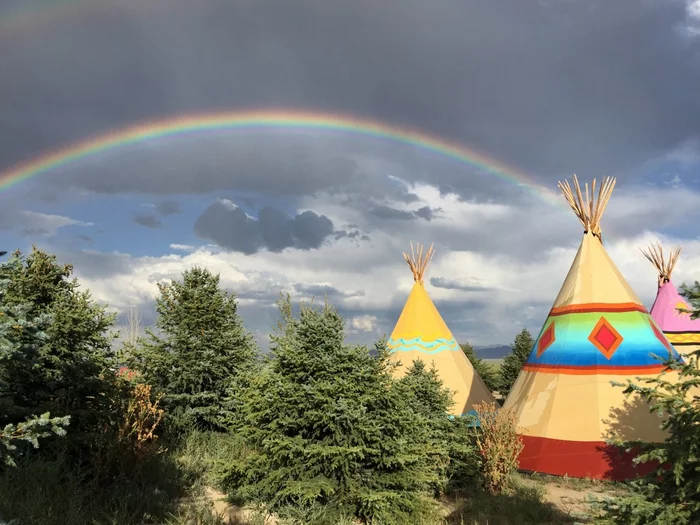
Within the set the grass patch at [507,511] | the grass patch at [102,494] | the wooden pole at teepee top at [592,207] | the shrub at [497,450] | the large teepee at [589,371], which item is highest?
the wooden pole at teepee top at [592,207]

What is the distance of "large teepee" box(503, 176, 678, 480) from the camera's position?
33.8 ft

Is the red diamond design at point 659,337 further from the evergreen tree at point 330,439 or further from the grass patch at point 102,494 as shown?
the grass patch at point 102,494

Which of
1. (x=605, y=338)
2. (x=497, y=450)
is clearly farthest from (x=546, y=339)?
(x=497, y=450)

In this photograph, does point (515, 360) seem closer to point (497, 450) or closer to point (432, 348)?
point (432, 348)

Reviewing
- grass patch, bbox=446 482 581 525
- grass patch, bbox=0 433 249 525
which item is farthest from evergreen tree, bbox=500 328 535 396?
grass patch, bbox=0 433 249 525

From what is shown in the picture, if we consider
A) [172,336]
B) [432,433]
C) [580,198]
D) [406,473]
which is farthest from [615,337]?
[172,336]

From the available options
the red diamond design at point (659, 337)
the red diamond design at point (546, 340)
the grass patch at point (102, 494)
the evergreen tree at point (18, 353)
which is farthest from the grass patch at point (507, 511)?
the evergreen tree at point (18, 353)

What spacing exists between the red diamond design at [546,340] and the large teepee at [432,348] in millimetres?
2917

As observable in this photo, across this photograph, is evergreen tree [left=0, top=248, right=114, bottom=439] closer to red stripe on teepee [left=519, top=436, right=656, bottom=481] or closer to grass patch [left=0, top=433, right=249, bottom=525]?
grass patch [left=0, top=433, right=249, bottom=525]

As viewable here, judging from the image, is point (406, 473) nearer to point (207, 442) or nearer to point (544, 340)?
point (207, 442)

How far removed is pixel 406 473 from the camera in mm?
6770

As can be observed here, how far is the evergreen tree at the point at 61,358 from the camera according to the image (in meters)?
7.12

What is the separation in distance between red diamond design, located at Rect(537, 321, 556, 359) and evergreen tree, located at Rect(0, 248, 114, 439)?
1000cm

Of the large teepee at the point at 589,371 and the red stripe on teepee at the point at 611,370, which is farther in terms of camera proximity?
the red stripe on teepee at the point at 611,370
